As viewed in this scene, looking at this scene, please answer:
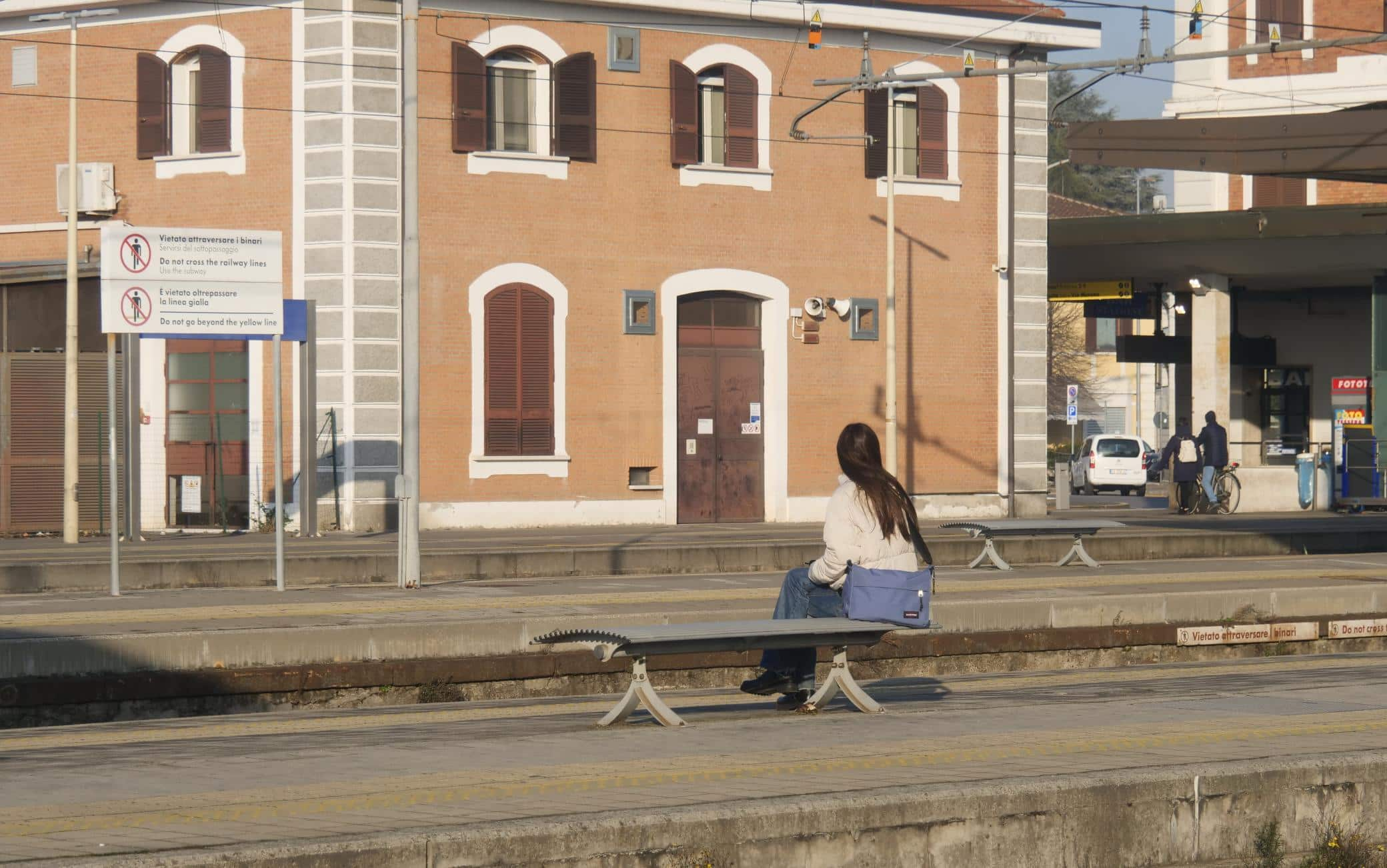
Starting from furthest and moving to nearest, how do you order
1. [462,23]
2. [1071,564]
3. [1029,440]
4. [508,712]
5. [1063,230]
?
[1063,230]
[1029,440]
[462,23]
[1071,564]
[508,712]

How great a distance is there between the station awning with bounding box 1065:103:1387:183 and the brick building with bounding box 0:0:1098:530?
8421 millimetres

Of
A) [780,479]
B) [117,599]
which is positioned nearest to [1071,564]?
[780,479]

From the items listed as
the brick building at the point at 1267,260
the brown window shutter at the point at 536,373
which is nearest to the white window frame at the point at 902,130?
the brick building at the point at 1267,260

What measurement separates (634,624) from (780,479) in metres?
17.9

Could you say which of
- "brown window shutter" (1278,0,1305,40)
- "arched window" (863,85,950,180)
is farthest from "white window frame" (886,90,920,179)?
"brown window shutter" (1278,0,1305,40)

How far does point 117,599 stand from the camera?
17875mm

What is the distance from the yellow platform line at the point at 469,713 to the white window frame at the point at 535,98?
17.0 meters

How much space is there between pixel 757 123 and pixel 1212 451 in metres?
11.6

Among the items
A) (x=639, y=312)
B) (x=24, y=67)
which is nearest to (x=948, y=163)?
(x=639, y=312)

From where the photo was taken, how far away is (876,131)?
33125 mm

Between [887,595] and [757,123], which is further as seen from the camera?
[757,123]

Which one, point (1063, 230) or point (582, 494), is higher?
point (1063, 230)

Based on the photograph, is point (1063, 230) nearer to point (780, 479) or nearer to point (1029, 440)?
point (1029, 440)

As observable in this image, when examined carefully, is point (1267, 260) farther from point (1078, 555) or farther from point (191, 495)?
→ point (191, 495)
